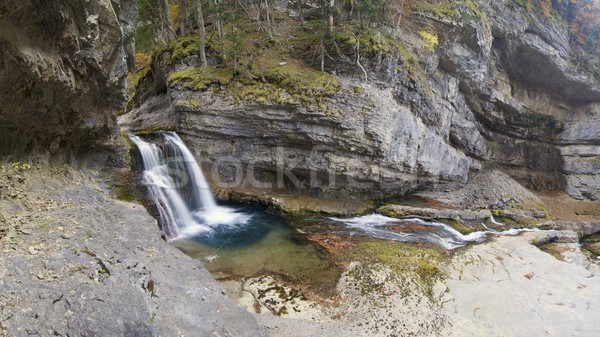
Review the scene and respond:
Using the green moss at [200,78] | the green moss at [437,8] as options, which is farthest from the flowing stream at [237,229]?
the green moss at [437,8]

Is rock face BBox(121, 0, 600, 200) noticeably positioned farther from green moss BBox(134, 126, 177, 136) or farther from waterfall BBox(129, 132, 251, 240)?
waterfall BBox(129, 132, 251, 240)

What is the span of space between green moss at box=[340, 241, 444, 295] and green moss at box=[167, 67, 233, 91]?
34.4ft

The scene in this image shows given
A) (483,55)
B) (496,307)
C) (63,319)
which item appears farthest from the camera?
(483,55)

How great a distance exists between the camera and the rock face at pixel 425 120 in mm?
15547

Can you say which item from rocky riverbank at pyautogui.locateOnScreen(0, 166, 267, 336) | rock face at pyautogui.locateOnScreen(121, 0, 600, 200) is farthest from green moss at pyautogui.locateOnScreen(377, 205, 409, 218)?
rocky riverbank at pyautogui.locateOnScreen(0, 166, 267, 336)

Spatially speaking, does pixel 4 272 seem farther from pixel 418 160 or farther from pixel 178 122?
pixel 418 160

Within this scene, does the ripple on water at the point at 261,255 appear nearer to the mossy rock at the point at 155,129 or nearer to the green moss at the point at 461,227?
the mossy rock at the point at 155,129

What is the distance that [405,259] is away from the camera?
416 inches

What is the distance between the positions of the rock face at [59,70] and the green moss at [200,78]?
15.8ft

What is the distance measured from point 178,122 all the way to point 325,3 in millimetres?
10532

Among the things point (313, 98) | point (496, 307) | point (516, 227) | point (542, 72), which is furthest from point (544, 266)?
point (542, 72)

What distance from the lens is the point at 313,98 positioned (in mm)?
15172

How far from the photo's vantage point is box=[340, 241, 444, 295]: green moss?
31.3 feet

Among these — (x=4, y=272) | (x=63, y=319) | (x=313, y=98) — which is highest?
(x=313, y=98)
